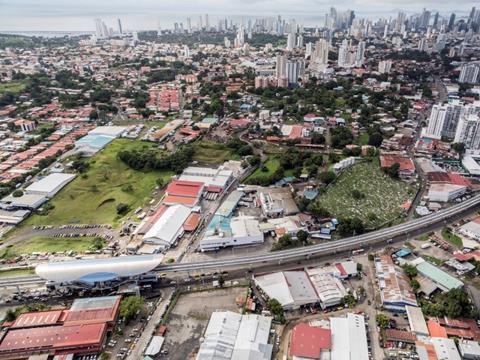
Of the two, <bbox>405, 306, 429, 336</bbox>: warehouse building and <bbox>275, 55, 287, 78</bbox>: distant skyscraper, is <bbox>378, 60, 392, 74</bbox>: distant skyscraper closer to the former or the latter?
<bbox>275, 55, 287, 78</bbox>: distant skyscraper

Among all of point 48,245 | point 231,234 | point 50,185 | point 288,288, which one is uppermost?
point 231,234

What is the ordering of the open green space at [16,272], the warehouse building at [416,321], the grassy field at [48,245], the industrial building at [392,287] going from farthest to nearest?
the grassy field at [48,245] → the open green space at [16,272] → the industrial building at [392,287] → the warehouse building at [416,321]

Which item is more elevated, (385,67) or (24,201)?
(385,67)

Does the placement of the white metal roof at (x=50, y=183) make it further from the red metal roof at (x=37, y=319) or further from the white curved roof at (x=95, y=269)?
the red metal roof at (x=37, y=319)

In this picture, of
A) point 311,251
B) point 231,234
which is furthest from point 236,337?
point 311,251

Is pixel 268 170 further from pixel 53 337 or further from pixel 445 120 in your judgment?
pixel 53 337

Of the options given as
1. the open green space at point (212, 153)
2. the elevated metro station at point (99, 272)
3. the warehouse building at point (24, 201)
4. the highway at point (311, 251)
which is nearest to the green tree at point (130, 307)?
the elevated metro station at point (99, 272)
